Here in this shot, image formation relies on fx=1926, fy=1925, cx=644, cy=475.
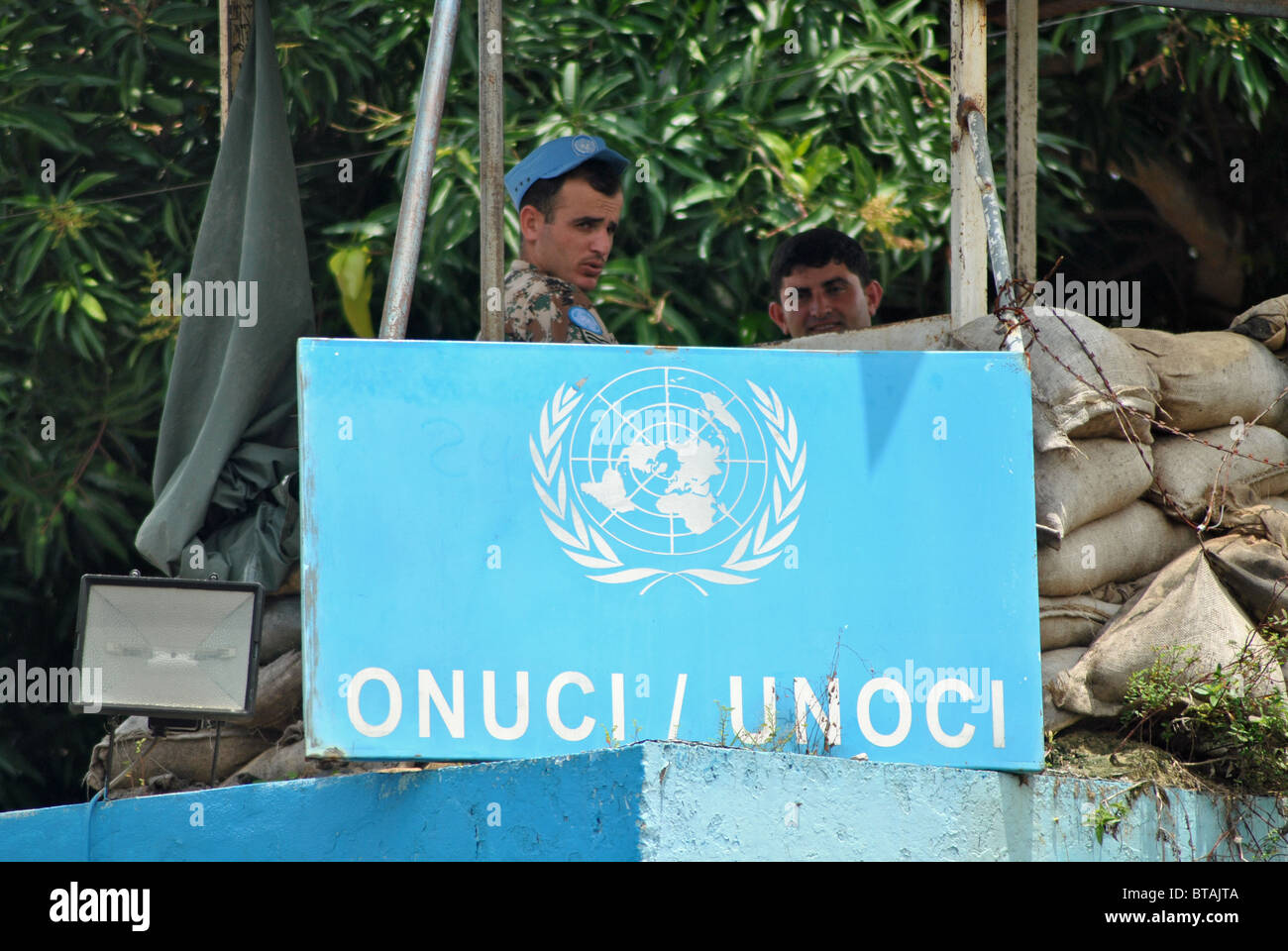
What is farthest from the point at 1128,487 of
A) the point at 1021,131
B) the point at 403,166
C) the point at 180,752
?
the point at 403,166

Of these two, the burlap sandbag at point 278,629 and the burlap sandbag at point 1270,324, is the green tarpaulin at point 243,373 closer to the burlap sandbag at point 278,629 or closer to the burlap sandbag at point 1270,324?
the burlap sandbag at point 278,629

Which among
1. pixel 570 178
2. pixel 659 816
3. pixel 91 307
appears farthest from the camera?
pixel 91 307

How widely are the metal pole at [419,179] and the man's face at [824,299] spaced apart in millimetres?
2029

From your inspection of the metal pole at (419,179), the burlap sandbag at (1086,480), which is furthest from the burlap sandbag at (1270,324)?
the metal pole at (419,179)

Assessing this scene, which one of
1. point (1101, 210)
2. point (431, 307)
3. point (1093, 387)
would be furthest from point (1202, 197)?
point (1093, 387)

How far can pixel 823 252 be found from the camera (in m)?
6.28

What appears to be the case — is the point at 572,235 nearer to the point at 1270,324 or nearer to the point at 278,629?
the point at 278,629

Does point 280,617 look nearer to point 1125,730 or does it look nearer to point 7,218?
point 1125,730

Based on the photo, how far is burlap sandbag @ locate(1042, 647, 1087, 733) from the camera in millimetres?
4500

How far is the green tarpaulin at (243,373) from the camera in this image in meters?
4.68

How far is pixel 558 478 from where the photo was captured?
416cm

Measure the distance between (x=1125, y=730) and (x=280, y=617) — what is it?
6.77ft

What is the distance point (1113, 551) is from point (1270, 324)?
86 centimetres

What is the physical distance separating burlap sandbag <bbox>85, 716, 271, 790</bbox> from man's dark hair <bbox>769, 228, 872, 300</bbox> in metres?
2.50
